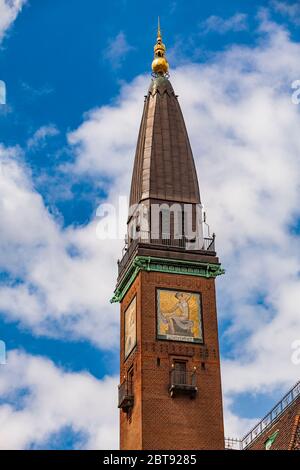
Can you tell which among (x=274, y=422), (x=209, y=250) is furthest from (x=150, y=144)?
(x=274, y=422)

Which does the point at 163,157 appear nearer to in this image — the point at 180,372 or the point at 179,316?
the point at 179,316

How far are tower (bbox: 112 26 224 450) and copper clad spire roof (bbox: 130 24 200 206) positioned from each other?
0.08 m

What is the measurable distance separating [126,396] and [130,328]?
17.7 feet

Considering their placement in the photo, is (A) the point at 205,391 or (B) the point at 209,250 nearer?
(A) the point at 205,391

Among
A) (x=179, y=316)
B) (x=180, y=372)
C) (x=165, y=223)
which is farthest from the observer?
(x=165, y=223)

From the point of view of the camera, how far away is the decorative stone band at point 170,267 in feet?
228

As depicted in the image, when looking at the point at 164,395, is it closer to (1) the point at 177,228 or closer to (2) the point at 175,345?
(2) the point at 175,345

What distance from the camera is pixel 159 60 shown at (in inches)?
3231

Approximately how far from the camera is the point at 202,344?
6775 centimetres

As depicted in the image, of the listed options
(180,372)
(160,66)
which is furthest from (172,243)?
(160,66)

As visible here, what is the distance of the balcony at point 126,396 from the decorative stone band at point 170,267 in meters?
7.70

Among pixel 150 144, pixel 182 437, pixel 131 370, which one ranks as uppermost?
pixel 150 144

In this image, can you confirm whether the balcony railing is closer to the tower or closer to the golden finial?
the tower
